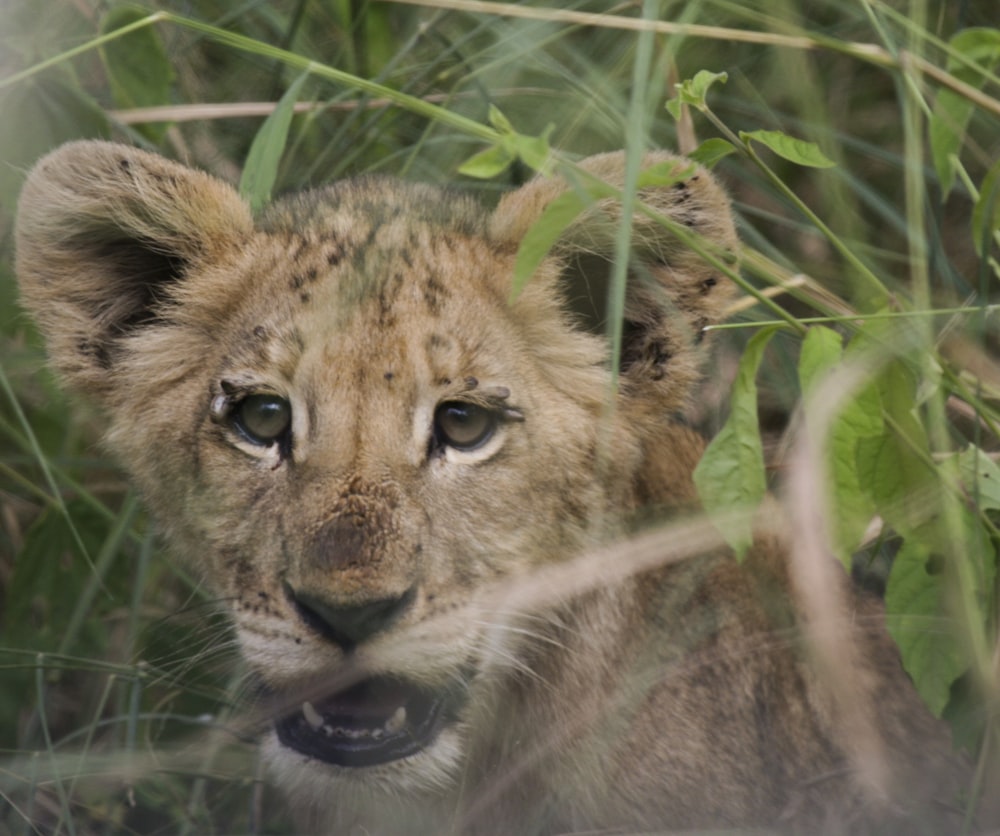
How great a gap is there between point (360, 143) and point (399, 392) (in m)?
1.56

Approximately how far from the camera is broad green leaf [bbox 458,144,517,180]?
2.40 meters

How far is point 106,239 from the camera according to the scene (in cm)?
326

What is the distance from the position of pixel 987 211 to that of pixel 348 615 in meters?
1.42

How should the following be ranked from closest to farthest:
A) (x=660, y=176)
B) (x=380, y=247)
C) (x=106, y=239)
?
(x=660, y=176), (x=380, y=247), (x=106, y=239)

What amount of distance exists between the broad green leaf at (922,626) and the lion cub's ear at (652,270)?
70 centimetres

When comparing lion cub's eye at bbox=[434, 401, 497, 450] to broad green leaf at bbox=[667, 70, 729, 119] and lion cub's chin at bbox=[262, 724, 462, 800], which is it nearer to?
lion cub's chin at bbox=[262, 724, 462, 800]

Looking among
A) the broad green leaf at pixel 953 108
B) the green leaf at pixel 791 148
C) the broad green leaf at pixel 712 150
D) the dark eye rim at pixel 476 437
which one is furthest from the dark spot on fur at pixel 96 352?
the broad green leaf at pixel 953 108

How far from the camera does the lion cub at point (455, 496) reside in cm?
272

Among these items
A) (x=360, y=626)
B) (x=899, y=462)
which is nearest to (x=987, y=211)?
(x=899, y=462)

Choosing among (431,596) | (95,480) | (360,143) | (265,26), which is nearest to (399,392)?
(431,596)

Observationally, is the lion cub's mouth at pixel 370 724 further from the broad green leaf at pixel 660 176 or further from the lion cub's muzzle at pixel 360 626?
the broad green leaf at pixel 660 176

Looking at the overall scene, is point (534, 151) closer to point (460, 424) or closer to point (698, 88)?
point (698, 88)

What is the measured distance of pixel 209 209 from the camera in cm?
317

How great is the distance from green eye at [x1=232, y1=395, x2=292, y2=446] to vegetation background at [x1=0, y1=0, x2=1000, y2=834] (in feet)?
1.72
